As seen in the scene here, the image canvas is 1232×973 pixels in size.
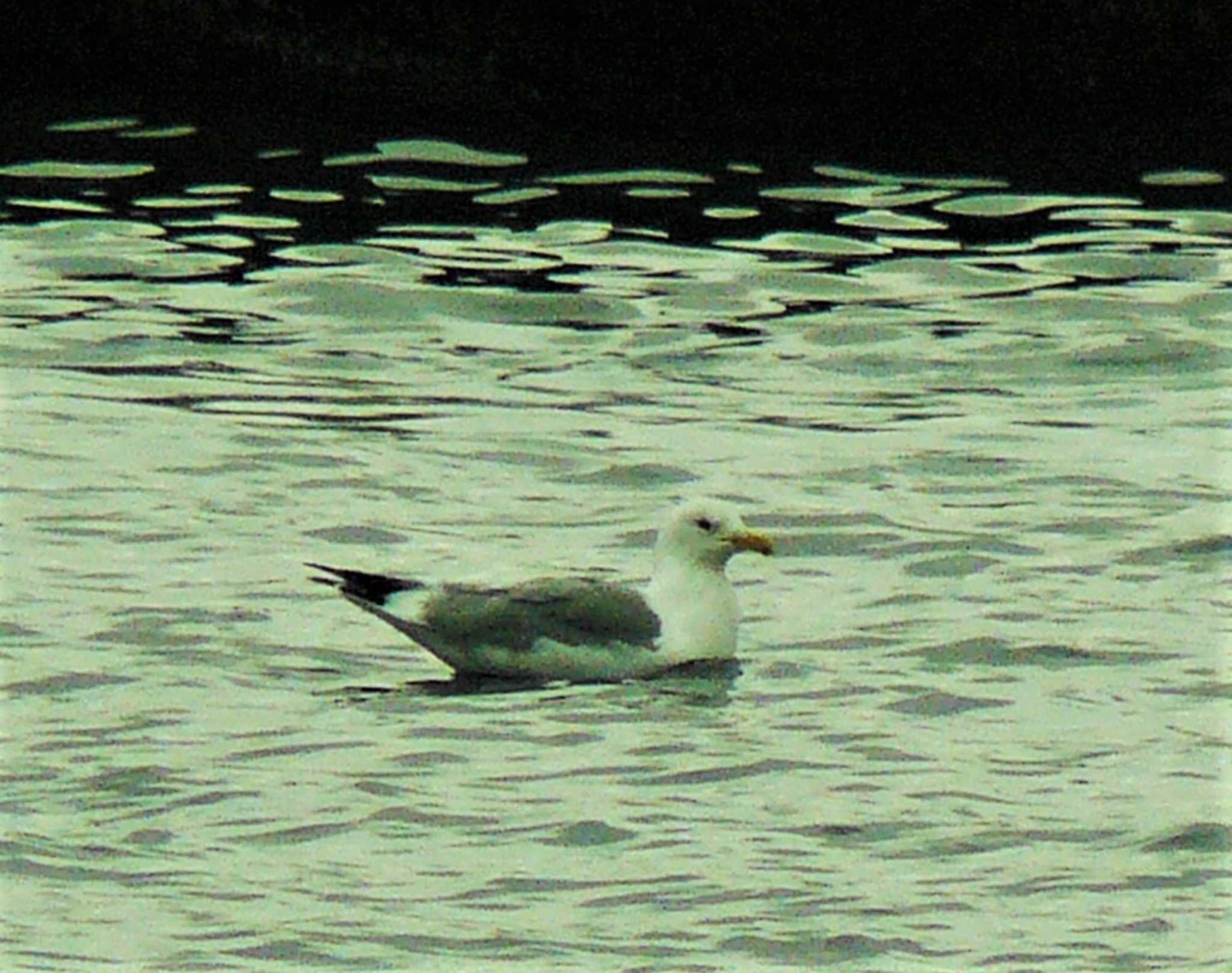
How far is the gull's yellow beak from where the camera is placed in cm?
1207

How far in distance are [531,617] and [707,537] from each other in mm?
719

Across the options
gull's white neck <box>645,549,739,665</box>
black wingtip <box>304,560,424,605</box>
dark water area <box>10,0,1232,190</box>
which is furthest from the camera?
dark water area <box>10,0,1232,190</box>

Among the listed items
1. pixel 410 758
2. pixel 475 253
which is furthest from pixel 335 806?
pixel 475 253

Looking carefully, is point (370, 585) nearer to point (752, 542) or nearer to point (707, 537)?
point (707, 537)

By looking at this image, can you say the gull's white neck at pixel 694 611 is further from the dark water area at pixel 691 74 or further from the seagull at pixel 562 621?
the dark water area at pixel 691 74

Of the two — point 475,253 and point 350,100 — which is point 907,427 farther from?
point 350,100

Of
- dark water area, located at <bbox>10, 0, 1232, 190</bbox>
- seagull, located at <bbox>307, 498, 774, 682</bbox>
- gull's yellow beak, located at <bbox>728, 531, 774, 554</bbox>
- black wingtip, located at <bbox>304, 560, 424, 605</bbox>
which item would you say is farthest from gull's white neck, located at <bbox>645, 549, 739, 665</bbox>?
dark water area, located at <bbox>10, 0, 1232, 190</bbox>

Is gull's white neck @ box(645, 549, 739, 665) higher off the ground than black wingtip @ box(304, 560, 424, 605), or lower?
lower

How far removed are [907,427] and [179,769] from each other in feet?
16.0

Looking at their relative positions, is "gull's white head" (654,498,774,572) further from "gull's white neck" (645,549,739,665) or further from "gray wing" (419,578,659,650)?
"gray wing" (419,578,659,650)

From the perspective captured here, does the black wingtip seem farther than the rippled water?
Yes

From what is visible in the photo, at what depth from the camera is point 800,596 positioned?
12508 millimetres

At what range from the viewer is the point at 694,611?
1180cm

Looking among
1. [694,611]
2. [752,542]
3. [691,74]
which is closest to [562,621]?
[694,611]
